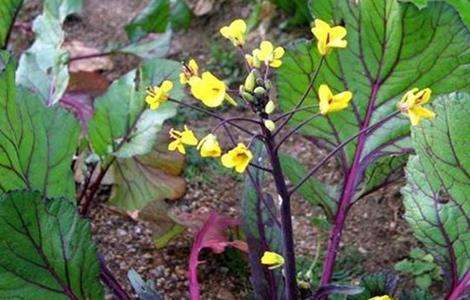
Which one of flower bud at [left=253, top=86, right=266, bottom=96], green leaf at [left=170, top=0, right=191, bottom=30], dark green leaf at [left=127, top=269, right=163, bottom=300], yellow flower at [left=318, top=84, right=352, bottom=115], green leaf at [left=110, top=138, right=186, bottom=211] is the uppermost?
green leaf at [left=170, top=0, right=191, bottom=30]

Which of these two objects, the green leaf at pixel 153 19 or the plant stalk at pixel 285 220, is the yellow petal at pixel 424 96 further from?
the green leaf at pixel 153 19

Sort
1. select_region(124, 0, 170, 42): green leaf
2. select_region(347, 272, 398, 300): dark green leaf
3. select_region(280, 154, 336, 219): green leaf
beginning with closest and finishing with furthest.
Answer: select_region(347, 272, 398, 300): dark green leaf < select_region(280, 154, 336, 219): green leaf < select_region(124, 0, 170, 42): green leaf

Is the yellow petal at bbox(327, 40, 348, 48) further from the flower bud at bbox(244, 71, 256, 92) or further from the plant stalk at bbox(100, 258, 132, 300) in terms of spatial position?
the plant stalk at bbox(100, 258, 132, 300)

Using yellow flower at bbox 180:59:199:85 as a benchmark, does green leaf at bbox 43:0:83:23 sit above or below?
above

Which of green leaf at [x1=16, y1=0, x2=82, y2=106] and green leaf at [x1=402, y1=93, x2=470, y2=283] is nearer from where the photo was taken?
green leaf at [x1=402, y1=93, x2=470, y2=283]

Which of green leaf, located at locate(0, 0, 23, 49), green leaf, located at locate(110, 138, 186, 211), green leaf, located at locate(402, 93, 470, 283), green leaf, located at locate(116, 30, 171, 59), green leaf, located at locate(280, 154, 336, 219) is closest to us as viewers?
green leaf, located at locate(402, 93, 470, 283)

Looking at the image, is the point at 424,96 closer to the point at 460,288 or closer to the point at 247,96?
the point at 247,96

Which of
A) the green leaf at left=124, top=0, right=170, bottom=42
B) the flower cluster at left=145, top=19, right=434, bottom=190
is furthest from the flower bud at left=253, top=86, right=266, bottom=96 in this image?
the green leaf at left=124, top=0, right=170, bottom=42
